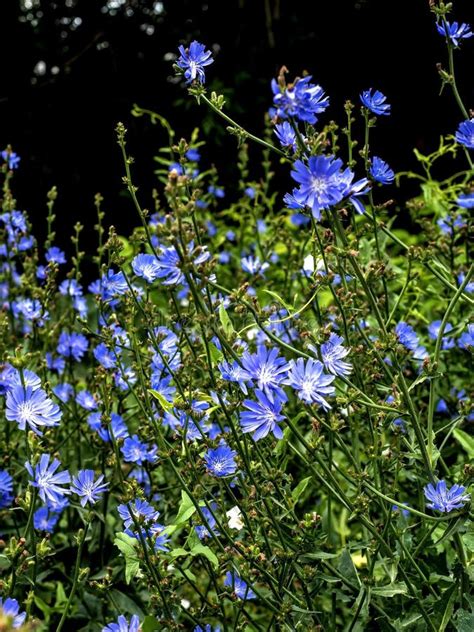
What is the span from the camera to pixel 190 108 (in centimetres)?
598

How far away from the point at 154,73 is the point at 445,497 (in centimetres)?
538

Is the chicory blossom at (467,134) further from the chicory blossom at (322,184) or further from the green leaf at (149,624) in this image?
the green leaf at (149,624)

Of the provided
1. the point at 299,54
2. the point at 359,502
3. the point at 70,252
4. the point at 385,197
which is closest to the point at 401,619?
the point at 359,502

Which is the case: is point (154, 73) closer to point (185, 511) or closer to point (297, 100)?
point (185, 511)

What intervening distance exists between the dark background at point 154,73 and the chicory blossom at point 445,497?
455 centimetres

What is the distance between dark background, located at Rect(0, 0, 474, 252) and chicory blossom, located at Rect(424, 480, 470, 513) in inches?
179

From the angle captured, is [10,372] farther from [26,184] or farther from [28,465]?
[26,184]

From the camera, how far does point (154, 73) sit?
247 inches

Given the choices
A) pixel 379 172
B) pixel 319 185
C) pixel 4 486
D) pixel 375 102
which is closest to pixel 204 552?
pixel 4 486

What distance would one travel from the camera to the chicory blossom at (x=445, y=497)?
1483 millimetres

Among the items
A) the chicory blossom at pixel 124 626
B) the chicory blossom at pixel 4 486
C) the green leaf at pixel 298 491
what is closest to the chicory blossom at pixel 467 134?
the green leaf at pixel 298 491

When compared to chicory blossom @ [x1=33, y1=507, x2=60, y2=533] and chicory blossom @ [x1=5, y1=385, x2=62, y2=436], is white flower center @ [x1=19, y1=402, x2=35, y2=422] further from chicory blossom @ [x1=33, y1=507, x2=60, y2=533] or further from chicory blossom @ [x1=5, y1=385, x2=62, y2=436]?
chicory blossom @ [x1=33, y1=507, x2=60, y2=533]

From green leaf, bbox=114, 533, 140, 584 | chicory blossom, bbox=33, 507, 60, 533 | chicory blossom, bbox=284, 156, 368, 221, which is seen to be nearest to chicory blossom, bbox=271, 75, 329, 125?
chicory blossom, bbox=284, 156, 368, 221

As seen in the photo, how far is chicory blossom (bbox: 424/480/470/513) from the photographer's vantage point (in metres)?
1.48
